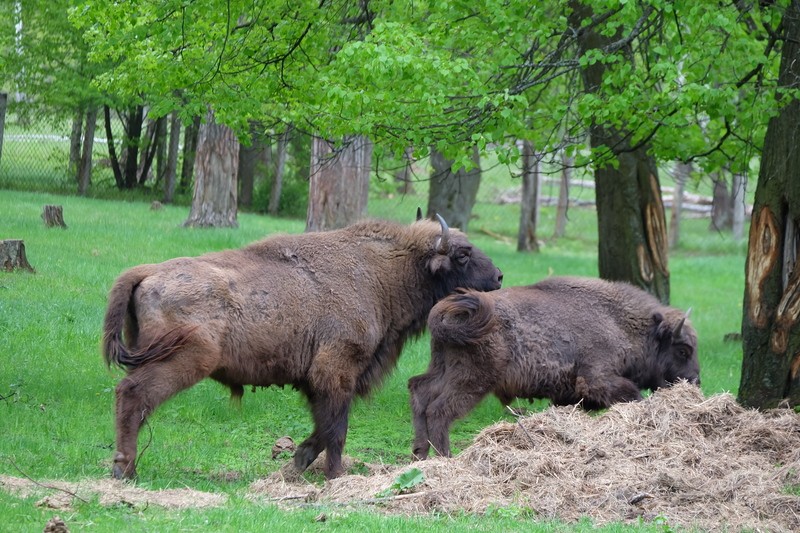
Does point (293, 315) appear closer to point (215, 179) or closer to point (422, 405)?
point (422, 405)

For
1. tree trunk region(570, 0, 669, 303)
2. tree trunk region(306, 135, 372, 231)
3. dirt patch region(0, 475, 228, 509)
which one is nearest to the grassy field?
dirt patch region(0, 475, 228, 509)

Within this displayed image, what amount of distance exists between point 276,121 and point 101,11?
105 inches

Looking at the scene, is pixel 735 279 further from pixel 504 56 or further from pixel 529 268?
pixel 504 56

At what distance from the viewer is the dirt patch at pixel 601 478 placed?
6.60 meters

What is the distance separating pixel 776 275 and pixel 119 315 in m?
5.49

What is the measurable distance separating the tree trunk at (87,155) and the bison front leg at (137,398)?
75.6ft

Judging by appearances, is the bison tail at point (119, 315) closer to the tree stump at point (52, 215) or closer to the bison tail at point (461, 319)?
the bison tail at point (461, 319)

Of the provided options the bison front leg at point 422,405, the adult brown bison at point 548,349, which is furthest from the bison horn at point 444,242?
the bison front leg at point 422,405

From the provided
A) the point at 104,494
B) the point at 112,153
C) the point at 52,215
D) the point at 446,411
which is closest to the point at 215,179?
the point at 52,215

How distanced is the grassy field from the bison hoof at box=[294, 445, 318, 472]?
27 centimetres

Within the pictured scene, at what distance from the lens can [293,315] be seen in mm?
8102

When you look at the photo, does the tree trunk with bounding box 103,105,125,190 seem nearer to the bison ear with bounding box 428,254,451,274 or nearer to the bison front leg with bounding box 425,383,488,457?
the bison ear with bounding box 428,254,451,274

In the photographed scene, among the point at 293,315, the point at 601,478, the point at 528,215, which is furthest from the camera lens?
the point at 528,215

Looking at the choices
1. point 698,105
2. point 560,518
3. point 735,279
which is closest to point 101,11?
point 698,105
